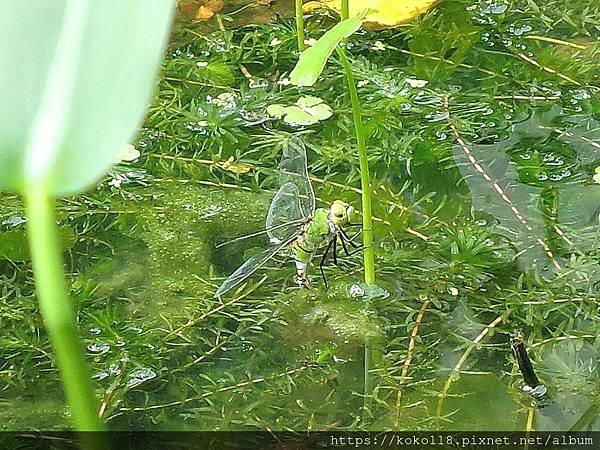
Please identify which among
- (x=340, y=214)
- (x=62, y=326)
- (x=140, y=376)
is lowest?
(x=140, y=376)

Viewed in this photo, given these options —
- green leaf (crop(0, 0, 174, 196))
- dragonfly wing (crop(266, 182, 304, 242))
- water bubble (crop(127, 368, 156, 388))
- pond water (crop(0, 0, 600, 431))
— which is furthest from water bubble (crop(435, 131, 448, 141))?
green leaf (crop(0, 0, 174, 196))

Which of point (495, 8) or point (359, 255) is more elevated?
point (495, 8)

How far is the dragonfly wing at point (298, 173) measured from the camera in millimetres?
949

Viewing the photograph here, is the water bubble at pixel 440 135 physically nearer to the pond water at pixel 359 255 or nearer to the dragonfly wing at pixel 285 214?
the pond water at pixel 359 255

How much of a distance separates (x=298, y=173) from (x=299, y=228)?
0.10 meters

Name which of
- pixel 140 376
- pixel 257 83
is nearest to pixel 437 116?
pixel 257 83

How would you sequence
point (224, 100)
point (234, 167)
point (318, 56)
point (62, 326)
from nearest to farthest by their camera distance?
point (62, 326), point (318, 56), point (234, 167), point (224, 100)

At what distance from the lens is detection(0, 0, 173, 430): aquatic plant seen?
275 millimetres

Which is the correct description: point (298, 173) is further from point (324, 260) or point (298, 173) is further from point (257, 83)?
point (257, 83)

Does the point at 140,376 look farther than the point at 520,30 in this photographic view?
No

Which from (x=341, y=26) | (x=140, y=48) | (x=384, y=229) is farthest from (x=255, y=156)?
(x=140, y=48)

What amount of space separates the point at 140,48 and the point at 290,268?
0.68 meters

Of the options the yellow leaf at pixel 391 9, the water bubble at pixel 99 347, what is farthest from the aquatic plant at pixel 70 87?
the yellow leaf at pixel 391 9

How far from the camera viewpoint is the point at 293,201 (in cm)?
94
